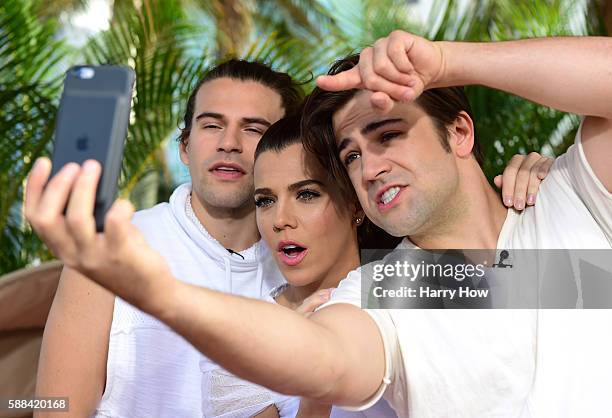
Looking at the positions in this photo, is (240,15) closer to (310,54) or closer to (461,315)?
(310,54)

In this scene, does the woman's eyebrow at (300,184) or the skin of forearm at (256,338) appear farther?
the woman's eyebrow at (300,184)

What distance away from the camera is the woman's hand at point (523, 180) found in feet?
6.71

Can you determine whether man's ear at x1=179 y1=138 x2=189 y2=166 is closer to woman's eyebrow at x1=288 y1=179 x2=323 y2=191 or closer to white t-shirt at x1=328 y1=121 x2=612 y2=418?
woman's eyebrow at x1=288 y1=179 x2=323 y2=191

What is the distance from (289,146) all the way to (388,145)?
44cm

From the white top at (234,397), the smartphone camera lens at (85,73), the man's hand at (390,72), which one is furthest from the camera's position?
the white top at (234,397)

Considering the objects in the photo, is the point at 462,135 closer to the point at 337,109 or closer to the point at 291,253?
the point at 337,109

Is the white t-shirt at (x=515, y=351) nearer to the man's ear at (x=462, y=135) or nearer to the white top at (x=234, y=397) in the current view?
the man's ear at (x=462, y=135)

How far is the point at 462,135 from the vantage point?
2.19 meters

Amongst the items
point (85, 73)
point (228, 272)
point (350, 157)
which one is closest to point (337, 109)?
point (350, 157)

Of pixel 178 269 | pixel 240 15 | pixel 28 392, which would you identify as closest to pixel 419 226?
pixel 178 269

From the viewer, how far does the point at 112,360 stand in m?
2.49

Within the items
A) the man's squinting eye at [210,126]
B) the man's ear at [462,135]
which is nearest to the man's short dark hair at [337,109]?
the man's ear at [462,135]

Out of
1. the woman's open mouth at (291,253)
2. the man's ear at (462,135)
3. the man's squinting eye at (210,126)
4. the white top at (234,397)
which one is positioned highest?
the man's squinting eye at (210,126)

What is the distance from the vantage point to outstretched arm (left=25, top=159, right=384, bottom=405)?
1.09 metres
